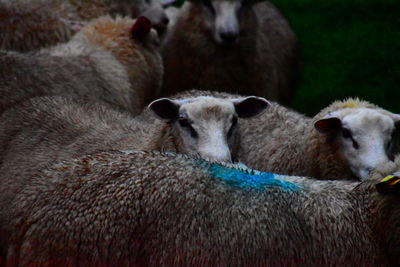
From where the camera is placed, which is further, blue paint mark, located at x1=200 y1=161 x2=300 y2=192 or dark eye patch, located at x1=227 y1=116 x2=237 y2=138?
dark eye patch, located at x1=227 y1=116 x2=237 y2=138

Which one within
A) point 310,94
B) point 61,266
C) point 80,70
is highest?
point 61,266

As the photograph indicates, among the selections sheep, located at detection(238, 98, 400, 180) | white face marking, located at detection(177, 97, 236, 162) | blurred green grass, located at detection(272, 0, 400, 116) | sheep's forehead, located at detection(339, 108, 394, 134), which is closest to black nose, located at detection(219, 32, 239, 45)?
sheep, located at detection(238, 98, 400, 180)

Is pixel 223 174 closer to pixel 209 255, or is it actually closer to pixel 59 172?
pixel 209 255

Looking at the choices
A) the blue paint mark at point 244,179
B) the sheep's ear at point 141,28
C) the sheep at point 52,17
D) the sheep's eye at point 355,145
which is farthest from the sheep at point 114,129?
the sheep's ear at point 141,28

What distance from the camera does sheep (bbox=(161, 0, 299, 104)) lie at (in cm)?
757

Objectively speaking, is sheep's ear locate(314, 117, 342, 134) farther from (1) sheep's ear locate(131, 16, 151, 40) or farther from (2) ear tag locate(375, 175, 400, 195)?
(1) sheep's ear locate(131, 16, 151, 40)

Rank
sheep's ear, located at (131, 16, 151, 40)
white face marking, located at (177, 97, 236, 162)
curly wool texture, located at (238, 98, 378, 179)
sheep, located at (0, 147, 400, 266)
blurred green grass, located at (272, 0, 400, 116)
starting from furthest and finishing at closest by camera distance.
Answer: blurred green grass, located at (272, 0, 400, 116), sheep's ear, located at (131, 16, 151, 40), curly wool texture, located at (238, 98, 378, 179), white face marking, located at (177, 97, 236, 162), sheep, located at (0, 147, 400, 266)

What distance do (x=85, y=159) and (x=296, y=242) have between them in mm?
1081

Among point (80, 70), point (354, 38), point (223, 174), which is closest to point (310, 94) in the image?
point (354, 38)

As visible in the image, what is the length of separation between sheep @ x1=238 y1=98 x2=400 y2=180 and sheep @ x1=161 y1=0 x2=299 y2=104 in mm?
1624

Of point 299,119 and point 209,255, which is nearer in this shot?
point 209,255

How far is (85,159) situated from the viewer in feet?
13.8

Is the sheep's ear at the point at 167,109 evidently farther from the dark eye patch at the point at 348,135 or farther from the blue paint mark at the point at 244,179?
the blue paint mark at the point at 244,179

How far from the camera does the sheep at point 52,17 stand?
7.36 metres
